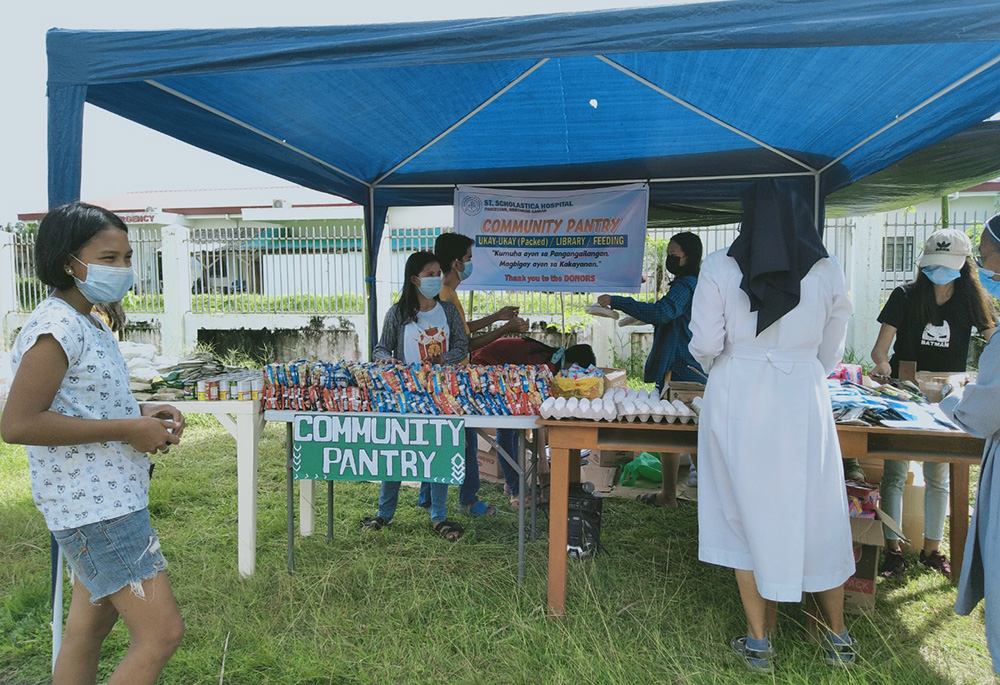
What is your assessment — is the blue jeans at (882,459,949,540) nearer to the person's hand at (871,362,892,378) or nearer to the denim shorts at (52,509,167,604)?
the person's hand at (871,362,892,378)

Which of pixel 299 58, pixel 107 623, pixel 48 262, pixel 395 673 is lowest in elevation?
pixel 395 673

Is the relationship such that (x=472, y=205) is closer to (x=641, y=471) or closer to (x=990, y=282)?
(x=641, y=471)

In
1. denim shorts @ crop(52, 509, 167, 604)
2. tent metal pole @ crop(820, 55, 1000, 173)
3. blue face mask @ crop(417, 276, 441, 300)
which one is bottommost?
denim shorts @ crop(52, 509, 167, 604)

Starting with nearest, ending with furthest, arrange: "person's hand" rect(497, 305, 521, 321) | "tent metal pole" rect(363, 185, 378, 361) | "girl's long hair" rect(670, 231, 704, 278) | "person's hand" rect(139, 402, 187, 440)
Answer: "person's hand" rect(139, 402, 187, 440), "girl's long hair" rect(670, 231, 704, 278), "person's hand" rect(497, 305, 521, 321), "tent metal pole" rect(363, 185, 378, 361)

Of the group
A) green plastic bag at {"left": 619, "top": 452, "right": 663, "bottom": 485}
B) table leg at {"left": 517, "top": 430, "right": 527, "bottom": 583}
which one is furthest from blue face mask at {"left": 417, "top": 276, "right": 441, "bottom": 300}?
green plastic bag at {"left": 619, "top": 452, "right": 663, "bottom": 485}

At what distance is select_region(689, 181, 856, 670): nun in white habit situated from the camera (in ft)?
8.61

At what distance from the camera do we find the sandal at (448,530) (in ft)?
13.7

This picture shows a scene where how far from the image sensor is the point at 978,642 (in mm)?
2982

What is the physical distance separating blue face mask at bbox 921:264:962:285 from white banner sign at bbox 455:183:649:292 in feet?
6.94

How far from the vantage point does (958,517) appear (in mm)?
3572

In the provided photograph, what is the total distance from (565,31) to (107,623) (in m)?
2.40

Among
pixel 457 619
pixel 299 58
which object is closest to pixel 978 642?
pixel 457 619

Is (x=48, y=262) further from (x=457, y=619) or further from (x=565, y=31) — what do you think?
(x=457, y=619)

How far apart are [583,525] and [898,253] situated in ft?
29.3
